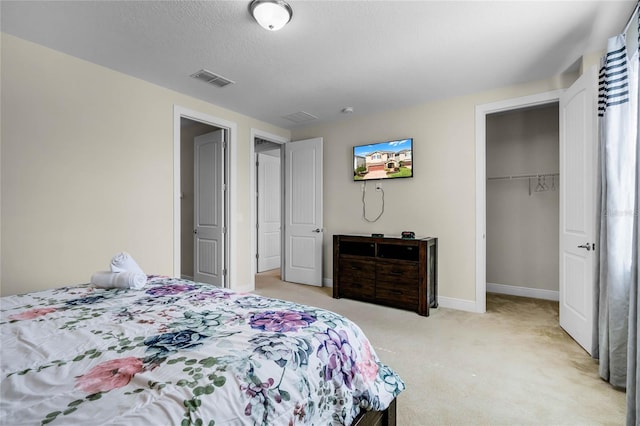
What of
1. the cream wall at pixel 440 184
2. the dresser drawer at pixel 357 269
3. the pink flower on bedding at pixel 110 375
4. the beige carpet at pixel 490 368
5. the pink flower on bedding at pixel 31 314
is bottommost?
the beige carpet at pixel 490 368

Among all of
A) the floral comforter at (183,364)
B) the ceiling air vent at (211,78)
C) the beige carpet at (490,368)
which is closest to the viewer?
the floral comforter at (183,364)

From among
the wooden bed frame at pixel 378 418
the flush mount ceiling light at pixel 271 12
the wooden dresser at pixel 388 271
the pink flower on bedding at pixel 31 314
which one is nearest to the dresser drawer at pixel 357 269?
the wooden dresser at pixel 388 271

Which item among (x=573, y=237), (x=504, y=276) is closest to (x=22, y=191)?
(x=573, y=237)

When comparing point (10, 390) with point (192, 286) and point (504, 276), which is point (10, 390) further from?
point (504, 276)

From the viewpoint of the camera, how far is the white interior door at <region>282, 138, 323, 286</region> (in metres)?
4.66

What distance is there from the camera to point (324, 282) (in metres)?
4.67

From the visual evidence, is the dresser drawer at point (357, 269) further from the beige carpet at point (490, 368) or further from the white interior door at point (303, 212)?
the white interior door at point (303, 212)

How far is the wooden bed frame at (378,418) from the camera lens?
1224mm

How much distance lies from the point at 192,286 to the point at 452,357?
2.03 m

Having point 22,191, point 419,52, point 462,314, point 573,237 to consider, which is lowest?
point 462,314

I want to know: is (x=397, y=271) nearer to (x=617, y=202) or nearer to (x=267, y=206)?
Result: (x=617, y=202)

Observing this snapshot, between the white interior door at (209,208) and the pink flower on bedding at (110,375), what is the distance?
3.26 meters

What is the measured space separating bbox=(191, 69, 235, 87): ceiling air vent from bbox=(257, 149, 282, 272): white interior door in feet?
9.08

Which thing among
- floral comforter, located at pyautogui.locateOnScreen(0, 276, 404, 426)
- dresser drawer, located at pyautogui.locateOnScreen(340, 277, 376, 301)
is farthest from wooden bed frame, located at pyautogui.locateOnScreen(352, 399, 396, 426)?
dresser drawer, located at pyautogui.locateOnScreen(340, 277, 376, 301)
